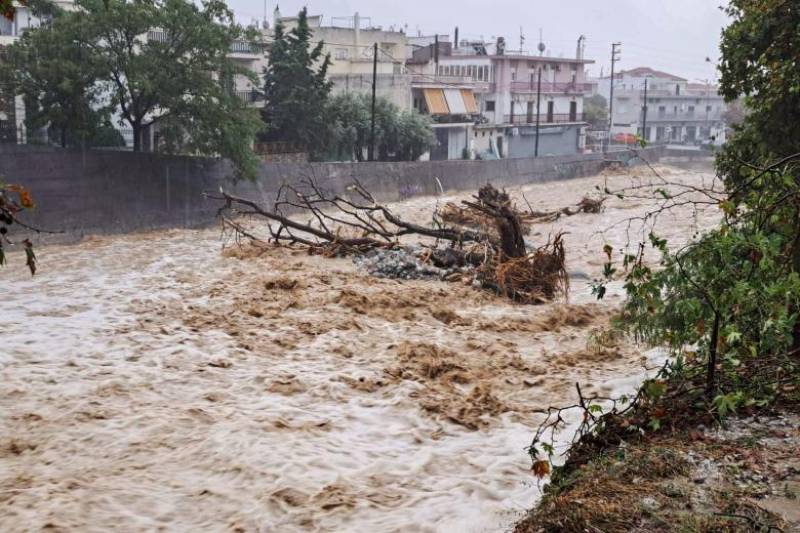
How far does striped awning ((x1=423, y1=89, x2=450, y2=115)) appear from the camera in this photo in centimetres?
4906

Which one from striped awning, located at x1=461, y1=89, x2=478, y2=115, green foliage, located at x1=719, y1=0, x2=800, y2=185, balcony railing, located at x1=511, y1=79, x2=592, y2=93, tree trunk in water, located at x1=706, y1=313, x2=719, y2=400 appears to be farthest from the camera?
balcony railing, located at x1=511, y1=79, x2=592, y2=93

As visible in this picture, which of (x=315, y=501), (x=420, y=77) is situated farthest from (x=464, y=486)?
(x=420, y=77)

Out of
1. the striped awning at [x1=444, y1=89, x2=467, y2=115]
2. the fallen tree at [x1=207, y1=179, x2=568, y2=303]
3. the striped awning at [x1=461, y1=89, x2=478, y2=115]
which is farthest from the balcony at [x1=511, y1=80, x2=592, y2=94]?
the fallen tree at [x1=207, y1=179, x2=568, y2=303]

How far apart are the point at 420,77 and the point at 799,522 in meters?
45.5

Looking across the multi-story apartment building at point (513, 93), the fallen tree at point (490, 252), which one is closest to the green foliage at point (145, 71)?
the fallen tree at point (490, 252)

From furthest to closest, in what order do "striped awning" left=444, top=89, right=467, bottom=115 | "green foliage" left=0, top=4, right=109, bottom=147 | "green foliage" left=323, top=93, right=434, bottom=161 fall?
1. "striped awning" left=444, top=89, right=467, bottom=115
2. "green foliage" left=323, top=93, right=434, bottom=161
3. "green foliage" left=0, top=4, right=109, bottom=147

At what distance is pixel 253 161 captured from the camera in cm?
2556

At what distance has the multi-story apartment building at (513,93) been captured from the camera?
54406mm

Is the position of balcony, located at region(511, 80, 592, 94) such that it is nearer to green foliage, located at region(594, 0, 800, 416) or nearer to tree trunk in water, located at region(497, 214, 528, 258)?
tree trunk in water, located at region(497, 214, 528, 258)

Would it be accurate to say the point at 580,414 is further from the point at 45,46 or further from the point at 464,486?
the point at 45,46

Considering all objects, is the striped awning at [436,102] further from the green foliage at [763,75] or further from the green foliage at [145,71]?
the green foliage at [763,75]

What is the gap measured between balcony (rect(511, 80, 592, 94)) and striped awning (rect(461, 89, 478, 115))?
558cm

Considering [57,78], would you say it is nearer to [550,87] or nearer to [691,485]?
[691,485]

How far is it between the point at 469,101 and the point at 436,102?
12.1 ft
